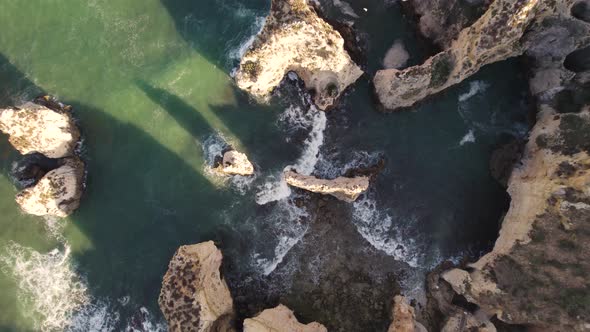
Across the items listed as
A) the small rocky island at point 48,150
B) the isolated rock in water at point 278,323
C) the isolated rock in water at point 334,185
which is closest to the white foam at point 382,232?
the isolated rock in water at point 334,185

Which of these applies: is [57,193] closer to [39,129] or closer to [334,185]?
[39,129]

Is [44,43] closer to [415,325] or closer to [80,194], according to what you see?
[80,194]

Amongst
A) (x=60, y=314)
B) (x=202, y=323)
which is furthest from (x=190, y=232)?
(x=60, y=314)

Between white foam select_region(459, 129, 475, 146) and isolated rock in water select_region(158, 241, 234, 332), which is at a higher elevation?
white foam select_region(459, 129, 475, 146)

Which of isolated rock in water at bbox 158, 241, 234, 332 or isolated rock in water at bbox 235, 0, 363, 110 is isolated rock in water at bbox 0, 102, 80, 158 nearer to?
isolated rock in water at bbox 158, 241, 234, 332

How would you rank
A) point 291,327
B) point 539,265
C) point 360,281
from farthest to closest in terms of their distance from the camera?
point 360,281, point 291,327, point 539,265

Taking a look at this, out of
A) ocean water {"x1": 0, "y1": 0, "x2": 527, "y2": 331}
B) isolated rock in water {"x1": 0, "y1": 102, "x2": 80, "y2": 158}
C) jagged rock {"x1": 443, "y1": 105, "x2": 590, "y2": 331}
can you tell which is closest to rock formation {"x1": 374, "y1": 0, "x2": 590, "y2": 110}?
ocean water {"x1": 0, "y1": 0, "x2": 527, "y2": 331}

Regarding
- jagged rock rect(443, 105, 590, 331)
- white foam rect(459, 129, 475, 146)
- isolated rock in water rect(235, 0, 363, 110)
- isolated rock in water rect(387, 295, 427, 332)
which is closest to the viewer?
jagged rock rect(443, 105, 590, 331)
